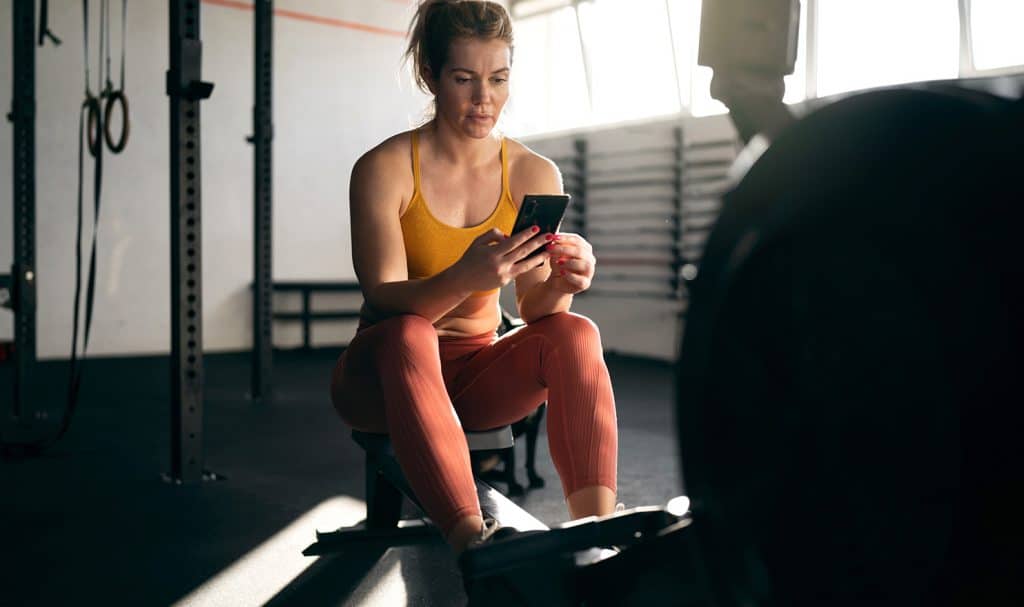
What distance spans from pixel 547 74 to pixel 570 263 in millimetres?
6343

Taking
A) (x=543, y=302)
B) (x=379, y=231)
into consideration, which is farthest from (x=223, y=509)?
(x=543, y=302)

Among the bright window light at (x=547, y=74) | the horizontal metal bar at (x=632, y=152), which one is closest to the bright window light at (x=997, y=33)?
the horizontal metal bar at (x=632, y=152)

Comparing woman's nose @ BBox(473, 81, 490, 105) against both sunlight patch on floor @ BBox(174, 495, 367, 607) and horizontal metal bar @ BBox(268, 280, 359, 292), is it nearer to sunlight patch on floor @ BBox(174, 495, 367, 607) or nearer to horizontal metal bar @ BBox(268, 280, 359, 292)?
sunlight patch on floor @ BBox(174, 495, 367, 607)

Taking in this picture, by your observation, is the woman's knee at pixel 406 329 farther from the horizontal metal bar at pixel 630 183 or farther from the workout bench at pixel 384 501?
the horizontal metal bar at pixel 630 183

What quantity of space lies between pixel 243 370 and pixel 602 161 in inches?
122

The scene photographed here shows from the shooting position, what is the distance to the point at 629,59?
21.7 ft

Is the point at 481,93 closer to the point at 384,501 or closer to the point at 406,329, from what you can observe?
the point at 406,329

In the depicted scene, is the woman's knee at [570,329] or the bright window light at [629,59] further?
the bright window light at [629,59]

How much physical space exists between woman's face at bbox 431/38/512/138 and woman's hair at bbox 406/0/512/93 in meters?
0.02

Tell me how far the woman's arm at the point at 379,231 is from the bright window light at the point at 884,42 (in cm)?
368

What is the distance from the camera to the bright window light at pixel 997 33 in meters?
4.21

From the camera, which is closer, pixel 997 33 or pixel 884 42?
pixel 997 33

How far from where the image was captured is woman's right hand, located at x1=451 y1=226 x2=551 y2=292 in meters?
1.40

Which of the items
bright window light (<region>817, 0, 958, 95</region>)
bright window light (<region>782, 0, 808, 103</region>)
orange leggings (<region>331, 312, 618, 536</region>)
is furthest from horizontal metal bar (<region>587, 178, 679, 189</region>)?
orange leggings (<region>331, 312, 618, 536</region>)
